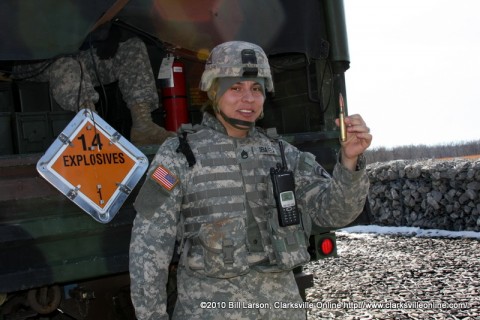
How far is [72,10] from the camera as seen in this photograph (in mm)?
2764

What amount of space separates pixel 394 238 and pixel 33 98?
302 inches

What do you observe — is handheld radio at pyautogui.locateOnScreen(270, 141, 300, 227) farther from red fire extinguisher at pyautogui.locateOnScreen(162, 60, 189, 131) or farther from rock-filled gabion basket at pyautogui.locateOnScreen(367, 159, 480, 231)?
rock-filled gabion basket at pyautogui.locateOnScreen(367, 159, 480, 231)

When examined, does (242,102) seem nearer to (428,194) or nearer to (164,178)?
(164,178)

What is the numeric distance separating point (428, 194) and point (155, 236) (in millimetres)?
8915

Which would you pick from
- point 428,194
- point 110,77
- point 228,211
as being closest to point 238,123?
point 228,211

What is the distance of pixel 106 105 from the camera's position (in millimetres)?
3359

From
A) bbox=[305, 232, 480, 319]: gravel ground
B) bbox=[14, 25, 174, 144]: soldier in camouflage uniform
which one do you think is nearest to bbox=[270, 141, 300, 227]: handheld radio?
bbox=[14, 25, 174, 144]: soldier in camouflage uniform

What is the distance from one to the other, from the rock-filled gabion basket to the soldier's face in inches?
314

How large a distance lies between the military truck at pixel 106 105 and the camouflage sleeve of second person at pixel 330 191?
2.74 ft

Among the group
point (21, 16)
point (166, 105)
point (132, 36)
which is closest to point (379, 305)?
point (166, 105)

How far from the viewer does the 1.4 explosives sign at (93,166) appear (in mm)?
2623

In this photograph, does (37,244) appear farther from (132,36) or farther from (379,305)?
(379,305)

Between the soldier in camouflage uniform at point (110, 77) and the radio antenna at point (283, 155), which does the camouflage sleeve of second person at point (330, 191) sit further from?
the soldier in camouflage uniform at point (110, 77)

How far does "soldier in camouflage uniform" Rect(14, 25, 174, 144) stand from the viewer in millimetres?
3023
